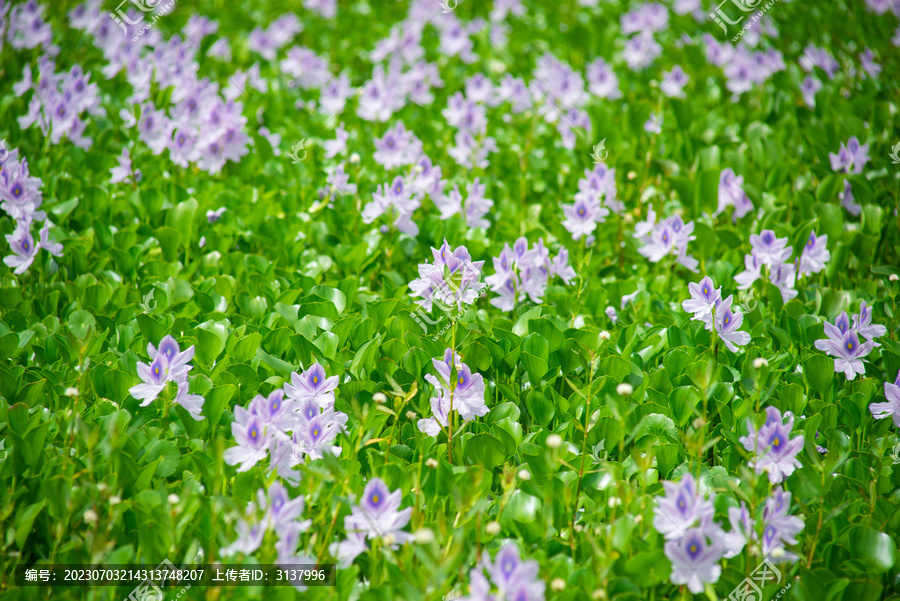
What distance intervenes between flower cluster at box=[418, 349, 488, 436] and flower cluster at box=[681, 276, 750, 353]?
28.8 inches

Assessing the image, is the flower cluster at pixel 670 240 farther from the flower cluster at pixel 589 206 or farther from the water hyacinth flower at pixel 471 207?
the water hyacinth flower at pixel 471 207

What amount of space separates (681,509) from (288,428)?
0.97m

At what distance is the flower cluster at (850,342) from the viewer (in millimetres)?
2330

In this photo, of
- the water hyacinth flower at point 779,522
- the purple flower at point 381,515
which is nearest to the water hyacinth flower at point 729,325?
the water hyacinth flower at point 779,522

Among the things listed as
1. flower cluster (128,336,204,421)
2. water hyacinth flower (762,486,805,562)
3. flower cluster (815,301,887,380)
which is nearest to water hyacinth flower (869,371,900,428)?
flower cluster (815,301,887,380)

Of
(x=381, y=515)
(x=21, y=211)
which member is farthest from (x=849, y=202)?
(x=21, y=211)

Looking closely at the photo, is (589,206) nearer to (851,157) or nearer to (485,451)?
(485,451)

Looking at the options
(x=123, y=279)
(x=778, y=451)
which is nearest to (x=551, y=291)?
(x=778, y=451)

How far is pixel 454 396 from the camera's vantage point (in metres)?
2.18

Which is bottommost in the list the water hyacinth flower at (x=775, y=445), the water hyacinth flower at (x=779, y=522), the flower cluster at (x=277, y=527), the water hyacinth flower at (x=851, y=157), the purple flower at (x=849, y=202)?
Answer: the flower cluster at (x=277, y=527)

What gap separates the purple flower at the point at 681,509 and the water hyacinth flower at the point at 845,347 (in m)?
0.98

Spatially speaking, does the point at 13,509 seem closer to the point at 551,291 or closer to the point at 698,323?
the point at 551,291

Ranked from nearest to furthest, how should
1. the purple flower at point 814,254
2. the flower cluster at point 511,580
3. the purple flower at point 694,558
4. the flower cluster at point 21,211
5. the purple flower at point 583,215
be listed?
1. the flower cluster at point 511,580
2. the purple flower at point 694,558
3. the flower cluster at point 21,211
4. the purple flower at point 814,254
5. the purple flower at point 583,215

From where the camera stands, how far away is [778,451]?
6.26ft
